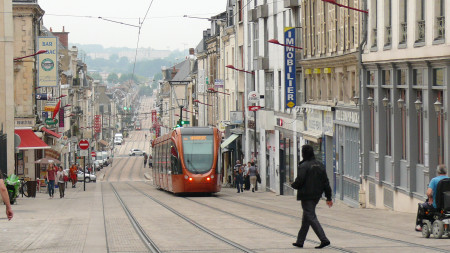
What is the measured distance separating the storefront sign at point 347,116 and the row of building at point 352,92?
0.12 feet

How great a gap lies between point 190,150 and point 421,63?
51.6 ft

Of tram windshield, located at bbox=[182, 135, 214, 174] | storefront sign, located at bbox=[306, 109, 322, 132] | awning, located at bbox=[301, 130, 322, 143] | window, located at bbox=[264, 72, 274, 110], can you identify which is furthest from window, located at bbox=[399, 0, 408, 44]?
window, located at bbox=[264, 72, 274, 110]

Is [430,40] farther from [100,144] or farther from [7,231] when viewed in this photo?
[100,144]

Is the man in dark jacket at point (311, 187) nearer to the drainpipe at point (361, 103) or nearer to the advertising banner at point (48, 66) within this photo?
the drainpipe at point (361, 103)

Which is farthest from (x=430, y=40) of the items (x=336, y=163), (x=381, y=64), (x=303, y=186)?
(x=336, y=163)

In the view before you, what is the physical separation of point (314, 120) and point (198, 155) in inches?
189

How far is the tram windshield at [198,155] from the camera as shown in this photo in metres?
37.3

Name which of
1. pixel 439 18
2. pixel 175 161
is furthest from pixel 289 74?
pixel 439 18

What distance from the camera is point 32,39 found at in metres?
60.4

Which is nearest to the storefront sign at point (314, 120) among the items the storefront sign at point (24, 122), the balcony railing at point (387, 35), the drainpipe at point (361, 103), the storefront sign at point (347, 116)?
the storefront sign at point (347, 116)

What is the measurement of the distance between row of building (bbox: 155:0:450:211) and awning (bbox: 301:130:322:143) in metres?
0.05

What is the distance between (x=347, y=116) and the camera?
106 feet

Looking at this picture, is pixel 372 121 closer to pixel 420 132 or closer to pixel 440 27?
pixel 420 132

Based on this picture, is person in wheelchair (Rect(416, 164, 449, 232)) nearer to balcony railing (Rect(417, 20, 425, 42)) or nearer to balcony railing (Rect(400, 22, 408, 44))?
balcony railing (Rect(417, 20, 425, 42))
